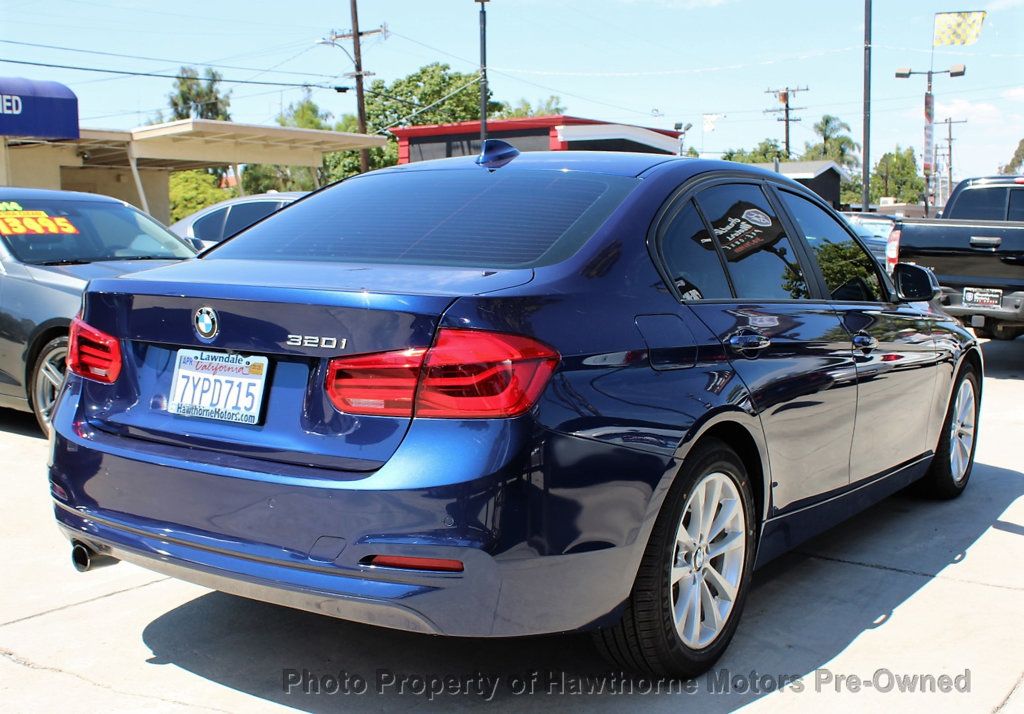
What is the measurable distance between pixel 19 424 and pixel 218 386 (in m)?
5.39

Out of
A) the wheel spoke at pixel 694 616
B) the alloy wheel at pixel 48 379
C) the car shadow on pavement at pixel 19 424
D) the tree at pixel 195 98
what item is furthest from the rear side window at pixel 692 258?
the tree at pixel 195 98

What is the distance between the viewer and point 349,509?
2.71 metres

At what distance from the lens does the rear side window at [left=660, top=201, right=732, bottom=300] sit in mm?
3438

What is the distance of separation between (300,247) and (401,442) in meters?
1.10

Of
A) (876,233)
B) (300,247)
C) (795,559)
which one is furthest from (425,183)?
(876,233)

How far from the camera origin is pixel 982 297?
10.3 metres

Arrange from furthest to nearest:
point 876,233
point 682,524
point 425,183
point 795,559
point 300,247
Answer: point 876,233 < point 795,559 < point 425,183 < point 300,247 < point 682,524

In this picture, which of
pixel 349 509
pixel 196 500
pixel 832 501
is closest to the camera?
pixel 349 509

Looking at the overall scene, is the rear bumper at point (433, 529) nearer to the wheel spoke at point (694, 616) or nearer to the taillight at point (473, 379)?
the taillight at point (473, 379)

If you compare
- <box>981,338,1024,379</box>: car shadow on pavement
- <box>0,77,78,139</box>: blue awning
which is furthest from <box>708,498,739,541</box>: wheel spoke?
<box>0,77,78,139</box>: blue awning

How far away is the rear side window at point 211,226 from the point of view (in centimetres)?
1211

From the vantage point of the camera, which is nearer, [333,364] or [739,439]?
[333,364]

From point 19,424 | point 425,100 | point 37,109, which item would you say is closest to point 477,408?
point 19,424

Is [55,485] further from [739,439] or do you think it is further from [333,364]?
[739,439]
